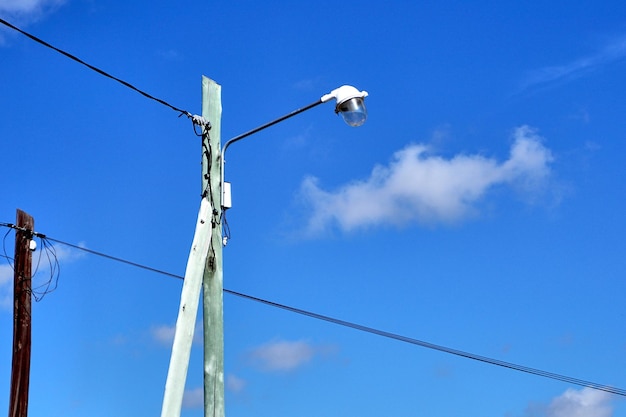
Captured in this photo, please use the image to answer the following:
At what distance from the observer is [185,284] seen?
9312 mm

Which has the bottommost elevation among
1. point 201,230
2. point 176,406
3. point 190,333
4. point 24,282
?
point 176,406

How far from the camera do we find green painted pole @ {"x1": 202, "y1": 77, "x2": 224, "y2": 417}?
30.6 ft

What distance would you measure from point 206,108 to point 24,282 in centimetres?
679

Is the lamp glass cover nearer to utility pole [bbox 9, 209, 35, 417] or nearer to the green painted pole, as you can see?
the green painted pole

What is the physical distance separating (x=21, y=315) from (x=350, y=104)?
316 inches

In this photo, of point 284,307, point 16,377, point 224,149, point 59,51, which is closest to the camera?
point 59,51

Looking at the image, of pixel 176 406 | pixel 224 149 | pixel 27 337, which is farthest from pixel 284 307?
pixel 176 406

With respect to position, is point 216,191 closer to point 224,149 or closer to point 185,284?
point 224,149

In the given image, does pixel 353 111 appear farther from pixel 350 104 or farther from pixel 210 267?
pixel 210 267

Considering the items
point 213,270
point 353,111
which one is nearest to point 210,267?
point 213,270

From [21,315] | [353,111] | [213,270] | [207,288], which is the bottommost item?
[207,288]

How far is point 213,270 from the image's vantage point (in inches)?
380

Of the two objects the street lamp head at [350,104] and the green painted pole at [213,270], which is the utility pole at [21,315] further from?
the street lamp head at [350,104]

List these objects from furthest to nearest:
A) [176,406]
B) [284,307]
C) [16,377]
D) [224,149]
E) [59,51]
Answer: [284,307] < [16,377] < [224,149] < [59,51] < [176,406]
